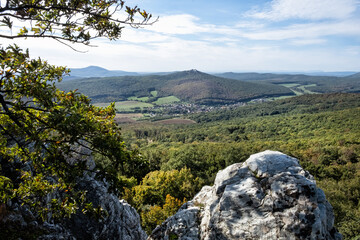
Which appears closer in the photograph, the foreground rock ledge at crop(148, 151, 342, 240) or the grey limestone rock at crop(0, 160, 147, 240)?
the grey limestone rock at crop(0, 160, 147, 240)

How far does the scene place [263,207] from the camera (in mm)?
8656

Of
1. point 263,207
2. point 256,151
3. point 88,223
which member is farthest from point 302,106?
point 88,223

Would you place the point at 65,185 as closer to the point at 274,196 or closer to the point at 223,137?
the point at 274,196

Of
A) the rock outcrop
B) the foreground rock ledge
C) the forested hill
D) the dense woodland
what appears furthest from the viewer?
the forested hill

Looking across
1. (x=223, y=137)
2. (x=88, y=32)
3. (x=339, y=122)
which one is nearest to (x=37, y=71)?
(x=88, y=32)

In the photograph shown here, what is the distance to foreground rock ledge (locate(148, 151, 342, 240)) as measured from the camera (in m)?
7.95

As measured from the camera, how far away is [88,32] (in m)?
5.46

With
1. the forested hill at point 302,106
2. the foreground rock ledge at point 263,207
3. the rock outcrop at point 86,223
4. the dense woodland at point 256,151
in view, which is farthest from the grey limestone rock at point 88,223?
the forested hill at point 302,106

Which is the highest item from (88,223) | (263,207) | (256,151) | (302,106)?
(263,207)

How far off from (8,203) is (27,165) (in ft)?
4.96

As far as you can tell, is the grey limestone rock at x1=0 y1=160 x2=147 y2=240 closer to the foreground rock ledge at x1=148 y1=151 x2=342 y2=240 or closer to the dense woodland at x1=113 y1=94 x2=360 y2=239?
the dense woodland at x1=113 y1=94 x2=360 y2=239

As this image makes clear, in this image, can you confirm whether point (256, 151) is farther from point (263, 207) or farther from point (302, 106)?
point (302, 106)

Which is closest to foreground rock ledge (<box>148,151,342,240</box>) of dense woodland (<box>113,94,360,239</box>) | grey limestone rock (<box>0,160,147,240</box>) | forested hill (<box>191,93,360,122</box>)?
grey limestone rock (<box>0,160,147,240</box>)

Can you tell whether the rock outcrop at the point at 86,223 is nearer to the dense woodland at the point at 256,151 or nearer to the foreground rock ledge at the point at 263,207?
the dense woodland at the point at 256,151
